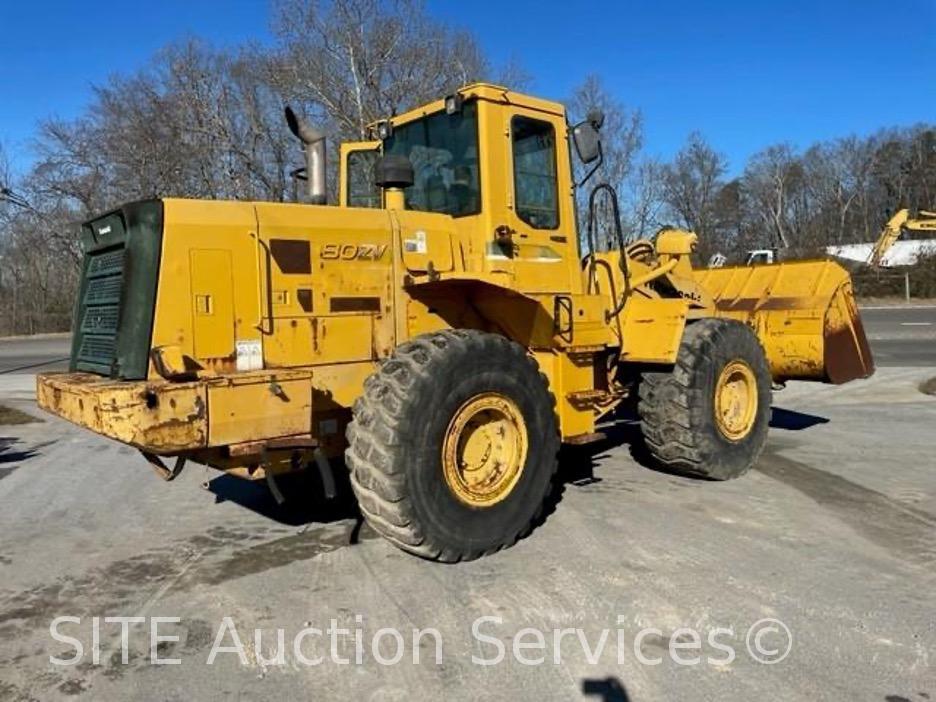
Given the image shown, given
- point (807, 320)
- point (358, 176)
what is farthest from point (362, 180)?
point (807, 320)

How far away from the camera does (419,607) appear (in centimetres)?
461

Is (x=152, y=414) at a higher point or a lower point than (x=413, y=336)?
lower

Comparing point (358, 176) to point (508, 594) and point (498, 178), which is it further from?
point (508, 594)

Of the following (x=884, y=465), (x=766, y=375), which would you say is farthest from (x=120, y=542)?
(x=884, y=465)

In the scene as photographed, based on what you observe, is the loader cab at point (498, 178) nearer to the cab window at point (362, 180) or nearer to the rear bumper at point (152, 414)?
the cab window at point (362, 180)

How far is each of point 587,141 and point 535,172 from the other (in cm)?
44

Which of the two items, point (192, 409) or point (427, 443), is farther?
point (427, 443)

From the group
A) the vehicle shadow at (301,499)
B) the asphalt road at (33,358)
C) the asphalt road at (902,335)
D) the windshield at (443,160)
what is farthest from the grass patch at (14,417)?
the asphalt road at (902,335)

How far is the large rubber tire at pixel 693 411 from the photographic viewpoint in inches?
278

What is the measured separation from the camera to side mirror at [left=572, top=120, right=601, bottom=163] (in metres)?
6.27

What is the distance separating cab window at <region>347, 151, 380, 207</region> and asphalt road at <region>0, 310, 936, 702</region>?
7.97 feet

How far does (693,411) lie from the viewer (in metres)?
7.04

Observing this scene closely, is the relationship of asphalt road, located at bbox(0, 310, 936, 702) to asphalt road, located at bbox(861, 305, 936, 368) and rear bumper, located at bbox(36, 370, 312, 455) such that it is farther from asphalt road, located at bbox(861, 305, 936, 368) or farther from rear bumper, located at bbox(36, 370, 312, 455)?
asphalt road, located at bbox(861, 305, 936, 368)

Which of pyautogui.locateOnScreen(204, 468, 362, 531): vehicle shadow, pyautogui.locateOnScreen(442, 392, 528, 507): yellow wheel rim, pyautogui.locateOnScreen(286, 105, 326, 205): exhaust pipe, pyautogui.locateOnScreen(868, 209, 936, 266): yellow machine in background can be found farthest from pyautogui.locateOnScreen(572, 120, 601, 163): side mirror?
pyautogui.locateOnScreen(868, 209, 936, 266): yellow machine in background
